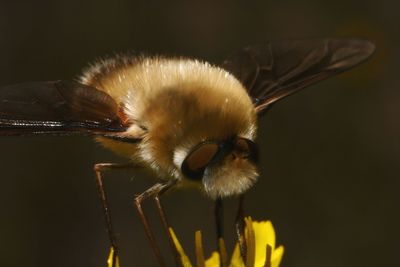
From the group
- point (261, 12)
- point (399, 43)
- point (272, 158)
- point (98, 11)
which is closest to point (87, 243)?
point (272, 158)

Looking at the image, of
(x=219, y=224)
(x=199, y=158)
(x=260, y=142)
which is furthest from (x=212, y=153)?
(x=260, y=142)

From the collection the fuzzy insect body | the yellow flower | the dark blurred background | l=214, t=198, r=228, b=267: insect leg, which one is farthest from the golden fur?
the dark blurred background

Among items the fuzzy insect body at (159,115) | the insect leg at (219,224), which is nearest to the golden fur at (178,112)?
the fuzzy insect body at (159,115)

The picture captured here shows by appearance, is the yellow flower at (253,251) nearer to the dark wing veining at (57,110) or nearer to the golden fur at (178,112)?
the golden fur at (178,112)

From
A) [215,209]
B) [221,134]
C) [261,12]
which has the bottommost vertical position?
[215,209]

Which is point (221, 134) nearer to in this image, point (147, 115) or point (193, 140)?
point (193, 140)

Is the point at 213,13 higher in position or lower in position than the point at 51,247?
higher
